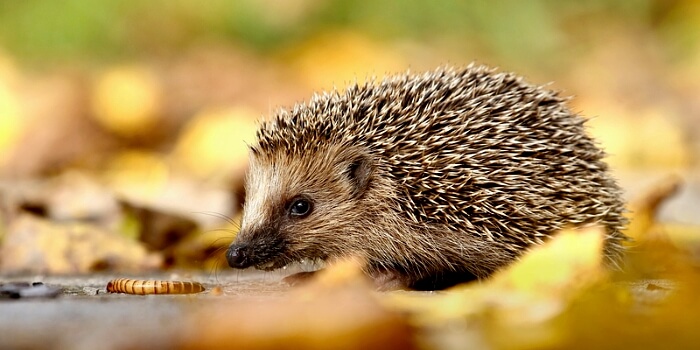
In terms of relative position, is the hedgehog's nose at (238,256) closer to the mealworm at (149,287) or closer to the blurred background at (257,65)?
the mealworm at (149,287)

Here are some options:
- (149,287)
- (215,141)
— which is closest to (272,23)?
(215,141)

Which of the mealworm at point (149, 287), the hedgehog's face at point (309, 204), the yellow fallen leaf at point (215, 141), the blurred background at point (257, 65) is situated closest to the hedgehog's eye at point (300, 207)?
the hedgehog's face at point (309, 204)

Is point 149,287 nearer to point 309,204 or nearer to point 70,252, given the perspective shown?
point 309,204

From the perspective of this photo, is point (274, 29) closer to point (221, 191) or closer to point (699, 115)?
point (699, 115)

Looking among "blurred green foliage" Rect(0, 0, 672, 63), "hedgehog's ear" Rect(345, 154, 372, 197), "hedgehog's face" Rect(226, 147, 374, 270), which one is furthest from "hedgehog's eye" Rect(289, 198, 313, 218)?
"blurred green foliage" Rect(0, 0, 672, 63)

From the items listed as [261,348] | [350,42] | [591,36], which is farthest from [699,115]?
[261,348]

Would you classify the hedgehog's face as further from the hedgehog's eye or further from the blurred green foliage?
the blurred green foliage
